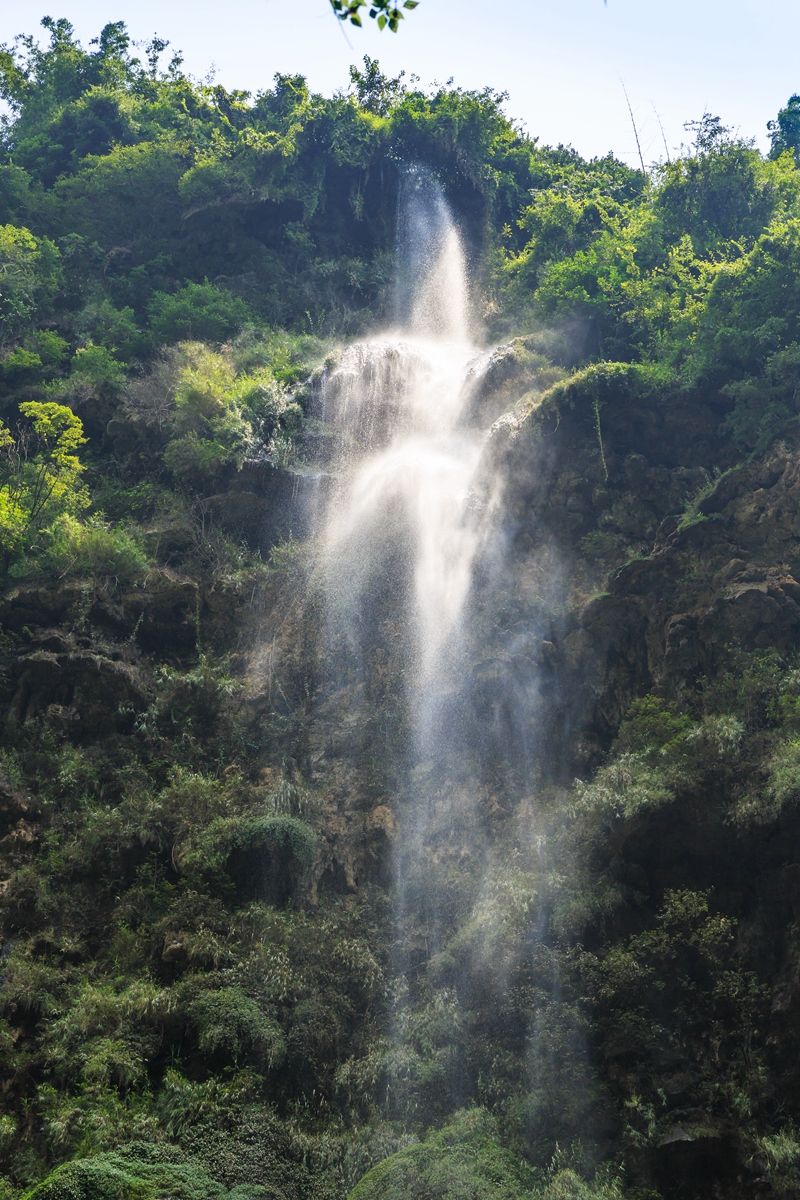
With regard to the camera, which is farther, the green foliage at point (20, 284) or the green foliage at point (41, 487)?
the green foliage at point (20, 284)

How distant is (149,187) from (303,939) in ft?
83.3

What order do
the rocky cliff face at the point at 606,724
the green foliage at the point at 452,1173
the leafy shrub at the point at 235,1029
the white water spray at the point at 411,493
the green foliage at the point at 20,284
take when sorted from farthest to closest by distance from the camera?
the green foliage at the point at 20,284, the white water spray at the point at 411,493, the leafy shrub at the point at 235,1029, the rocky cliff face at the point at 606,724, the green foliage at the point at 452,1173

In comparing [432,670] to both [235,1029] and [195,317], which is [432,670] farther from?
[195,317]

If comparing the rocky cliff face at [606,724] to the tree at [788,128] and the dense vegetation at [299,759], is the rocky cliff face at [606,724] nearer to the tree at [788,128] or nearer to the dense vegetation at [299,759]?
the dense vegetation at [299,759]

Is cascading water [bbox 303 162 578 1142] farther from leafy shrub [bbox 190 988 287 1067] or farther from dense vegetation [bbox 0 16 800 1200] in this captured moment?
leafy shrub [bbox 190 988 287 1067]

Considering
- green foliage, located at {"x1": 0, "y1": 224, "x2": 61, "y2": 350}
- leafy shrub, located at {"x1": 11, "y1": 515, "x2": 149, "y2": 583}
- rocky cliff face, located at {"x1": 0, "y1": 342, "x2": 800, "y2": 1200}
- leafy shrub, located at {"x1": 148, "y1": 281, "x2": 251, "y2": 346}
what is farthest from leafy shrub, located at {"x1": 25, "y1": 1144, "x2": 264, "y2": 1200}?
green foliage, located at {"x1": 0, "y1": 224, "x2": 61, "y2": 350}

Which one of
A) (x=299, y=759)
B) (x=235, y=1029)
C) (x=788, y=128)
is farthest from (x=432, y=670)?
(x=788, y=128)

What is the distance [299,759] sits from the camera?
15.0 meters

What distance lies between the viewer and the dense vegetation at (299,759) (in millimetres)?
9602

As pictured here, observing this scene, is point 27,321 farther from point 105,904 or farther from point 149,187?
point 105,904

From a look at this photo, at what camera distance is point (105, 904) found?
12.6 meters

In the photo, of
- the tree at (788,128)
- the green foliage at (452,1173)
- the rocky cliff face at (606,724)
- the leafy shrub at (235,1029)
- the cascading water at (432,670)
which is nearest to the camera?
the green foliage at (452,1173)

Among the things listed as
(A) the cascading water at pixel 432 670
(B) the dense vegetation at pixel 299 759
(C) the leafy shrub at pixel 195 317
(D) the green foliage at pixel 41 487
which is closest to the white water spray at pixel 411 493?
(A) the cascading water at pixel 432 670

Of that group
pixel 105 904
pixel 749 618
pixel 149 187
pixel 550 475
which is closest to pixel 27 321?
pixel 149 187
